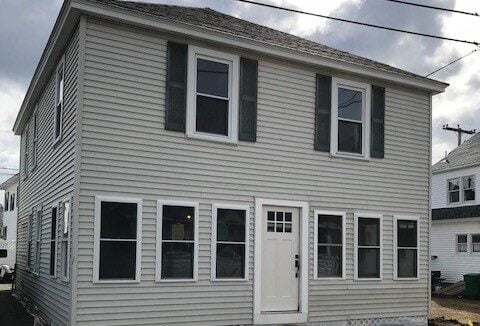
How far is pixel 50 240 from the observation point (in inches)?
484

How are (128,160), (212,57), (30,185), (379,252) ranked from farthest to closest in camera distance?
(30,185) < (379,252) < (212,57) < (128,160)

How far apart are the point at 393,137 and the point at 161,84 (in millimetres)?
5972

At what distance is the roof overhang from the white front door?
3.25m

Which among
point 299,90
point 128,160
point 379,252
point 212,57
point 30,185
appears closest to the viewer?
point 128,160

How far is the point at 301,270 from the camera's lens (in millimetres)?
11781

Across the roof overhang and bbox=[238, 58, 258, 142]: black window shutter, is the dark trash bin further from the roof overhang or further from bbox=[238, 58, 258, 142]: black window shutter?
bbox=[238, 58, 258, 142]: black window shutter

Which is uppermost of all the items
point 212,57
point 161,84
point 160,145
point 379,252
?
point 212,57

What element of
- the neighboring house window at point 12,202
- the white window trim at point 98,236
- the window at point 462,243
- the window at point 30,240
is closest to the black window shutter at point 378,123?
the white window trim at point 98,236

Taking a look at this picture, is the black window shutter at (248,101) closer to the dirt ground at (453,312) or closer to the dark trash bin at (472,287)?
the dirt ground at (453,312)

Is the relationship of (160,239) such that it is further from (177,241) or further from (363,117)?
(363,117)

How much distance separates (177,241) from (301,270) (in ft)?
9.75

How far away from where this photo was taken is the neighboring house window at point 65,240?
9.98 meters

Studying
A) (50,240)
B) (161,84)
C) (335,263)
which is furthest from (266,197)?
(50,240)

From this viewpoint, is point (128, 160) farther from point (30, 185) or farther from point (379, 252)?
point (30, 185)
